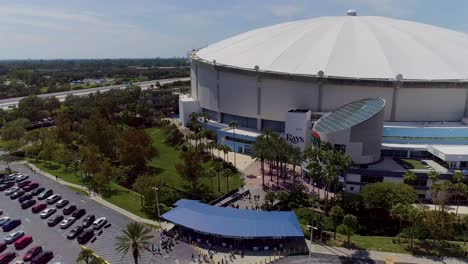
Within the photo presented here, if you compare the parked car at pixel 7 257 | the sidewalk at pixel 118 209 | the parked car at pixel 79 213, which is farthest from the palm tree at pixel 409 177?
the parked car at pixel 7 257

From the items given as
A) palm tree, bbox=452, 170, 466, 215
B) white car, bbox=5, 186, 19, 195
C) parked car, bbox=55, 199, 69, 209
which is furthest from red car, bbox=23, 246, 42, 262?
palm tree, bbox=452, 170, 466, 215

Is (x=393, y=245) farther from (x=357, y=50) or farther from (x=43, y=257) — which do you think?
(x=357, y=50)

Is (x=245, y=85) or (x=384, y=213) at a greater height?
(x=245, y=85)

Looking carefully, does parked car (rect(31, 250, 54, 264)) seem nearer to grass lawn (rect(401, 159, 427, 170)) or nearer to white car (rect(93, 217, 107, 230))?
white car (rect(93, 217, 107, 230))

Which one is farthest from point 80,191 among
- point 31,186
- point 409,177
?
point 409,177

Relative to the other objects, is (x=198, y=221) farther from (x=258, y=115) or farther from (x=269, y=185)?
(x=258, y=115)

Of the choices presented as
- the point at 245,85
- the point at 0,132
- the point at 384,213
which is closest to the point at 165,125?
the point at 245,85
